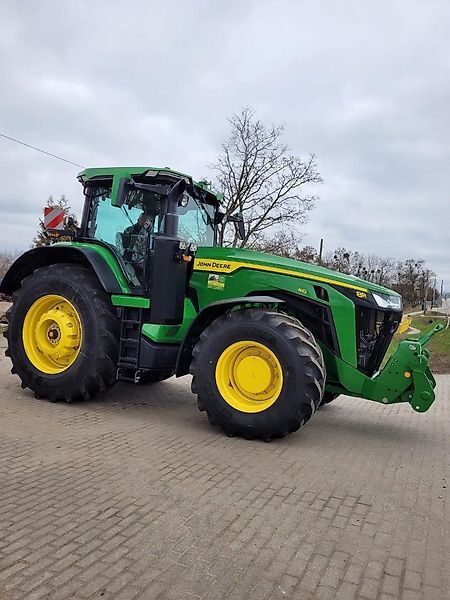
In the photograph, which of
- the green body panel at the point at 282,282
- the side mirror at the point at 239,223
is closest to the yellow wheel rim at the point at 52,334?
the green body panel at the point at 282,282

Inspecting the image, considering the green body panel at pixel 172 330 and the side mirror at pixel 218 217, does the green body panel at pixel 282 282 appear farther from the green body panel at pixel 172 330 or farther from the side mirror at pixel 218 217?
the side mirror at pixel 218 217

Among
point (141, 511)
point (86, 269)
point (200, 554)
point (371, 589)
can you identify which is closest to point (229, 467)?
point (141, 511)

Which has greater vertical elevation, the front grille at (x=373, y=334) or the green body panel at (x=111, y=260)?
the green body panel at (x=111, y=260)

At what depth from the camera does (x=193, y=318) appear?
18.8 feet

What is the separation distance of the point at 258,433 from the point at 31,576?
272 centimetres

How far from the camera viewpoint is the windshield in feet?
20.2

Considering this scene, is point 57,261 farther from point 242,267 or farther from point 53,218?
point 242,267

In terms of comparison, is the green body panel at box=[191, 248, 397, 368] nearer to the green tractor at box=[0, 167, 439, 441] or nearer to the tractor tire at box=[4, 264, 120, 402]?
the green tractor at box=[0, 167, 439, 441]

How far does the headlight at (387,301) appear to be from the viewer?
17.7 feet

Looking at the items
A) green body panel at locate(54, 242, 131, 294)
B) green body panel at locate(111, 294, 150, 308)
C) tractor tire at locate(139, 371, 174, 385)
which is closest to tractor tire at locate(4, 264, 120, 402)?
green body panel at locate(111, 294, 150, 308)

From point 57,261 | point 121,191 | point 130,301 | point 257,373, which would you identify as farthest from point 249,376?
point 57,261

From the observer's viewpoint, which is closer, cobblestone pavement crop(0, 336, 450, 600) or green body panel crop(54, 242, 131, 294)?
cobblestone pavement crop(0, 336, 450, 600)

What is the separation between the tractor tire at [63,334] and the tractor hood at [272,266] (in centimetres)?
130

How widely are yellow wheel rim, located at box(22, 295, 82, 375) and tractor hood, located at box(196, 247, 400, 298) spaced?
1690 millimetres
